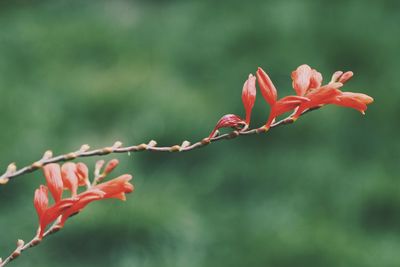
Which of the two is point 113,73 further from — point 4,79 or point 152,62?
point 4,79

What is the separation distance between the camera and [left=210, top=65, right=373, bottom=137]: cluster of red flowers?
1.14 m

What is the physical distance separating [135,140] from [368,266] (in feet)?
3.79

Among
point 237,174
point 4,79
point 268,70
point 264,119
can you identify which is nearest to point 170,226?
point 237,174

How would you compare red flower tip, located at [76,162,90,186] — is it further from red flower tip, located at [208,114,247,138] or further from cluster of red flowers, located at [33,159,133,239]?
red flower tip, located at [208,114,247,138]

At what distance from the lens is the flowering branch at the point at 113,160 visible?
1038mm

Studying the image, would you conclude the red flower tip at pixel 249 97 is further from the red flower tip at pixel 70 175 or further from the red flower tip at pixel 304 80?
the red flower tip at pixel 70 175

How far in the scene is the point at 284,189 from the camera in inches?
124

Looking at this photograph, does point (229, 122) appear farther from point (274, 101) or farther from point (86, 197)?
point (86, 197)

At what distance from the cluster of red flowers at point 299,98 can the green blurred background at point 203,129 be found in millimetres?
1761

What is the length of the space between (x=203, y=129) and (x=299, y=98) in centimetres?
219

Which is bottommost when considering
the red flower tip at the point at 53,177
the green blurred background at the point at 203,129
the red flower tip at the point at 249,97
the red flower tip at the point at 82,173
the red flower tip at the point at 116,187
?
the red flower tip at the point at 116,187

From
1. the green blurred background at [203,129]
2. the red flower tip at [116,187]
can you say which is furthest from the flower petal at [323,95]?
the green blurred background at [203,129]

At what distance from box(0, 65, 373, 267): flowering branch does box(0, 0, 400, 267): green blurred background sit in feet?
5.81

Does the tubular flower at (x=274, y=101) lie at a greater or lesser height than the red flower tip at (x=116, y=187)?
greater
